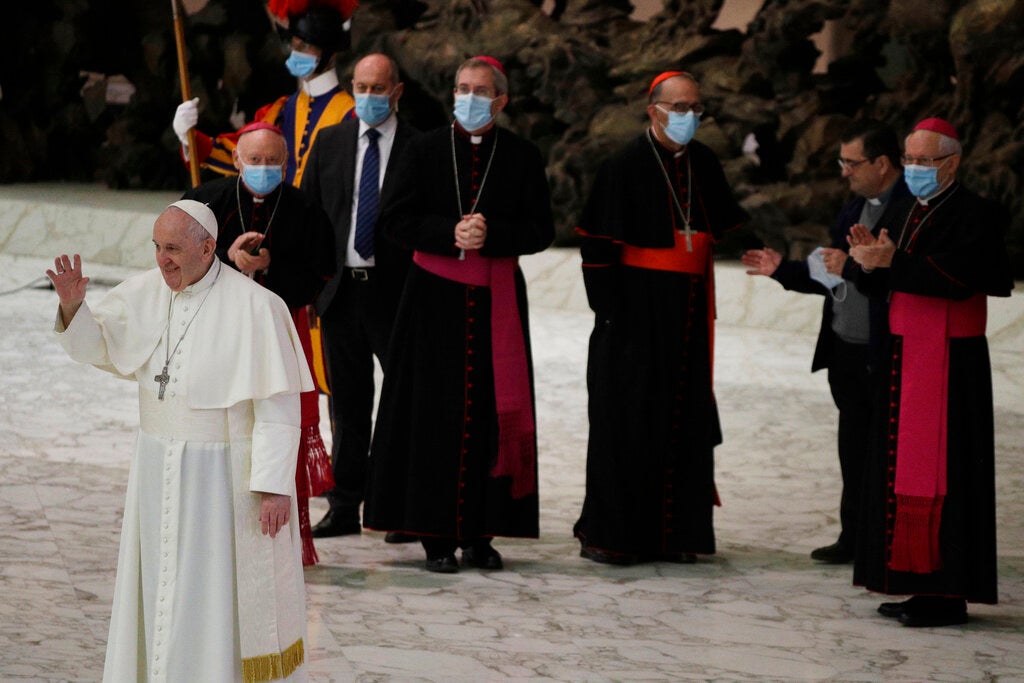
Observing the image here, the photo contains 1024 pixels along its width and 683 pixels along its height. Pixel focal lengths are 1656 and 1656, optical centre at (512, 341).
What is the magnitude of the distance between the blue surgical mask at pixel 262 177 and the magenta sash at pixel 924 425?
7.18ft

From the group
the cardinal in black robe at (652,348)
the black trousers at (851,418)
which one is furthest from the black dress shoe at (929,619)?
the cardinal in black robe at (652,348)

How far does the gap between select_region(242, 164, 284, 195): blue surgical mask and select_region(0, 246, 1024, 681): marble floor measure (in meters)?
1.40

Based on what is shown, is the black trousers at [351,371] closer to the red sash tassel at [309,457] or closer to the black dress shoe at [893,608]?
the red sash tassel at [309,457]

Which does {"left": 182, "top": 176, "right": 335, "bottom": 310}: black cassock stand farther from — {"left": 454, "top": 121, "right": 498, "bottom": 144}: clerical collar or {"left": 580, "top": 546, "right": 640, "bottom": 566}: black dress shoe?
{"left": 580, "top": 546, "right": 640, "bottom": 566}: black dress shoe

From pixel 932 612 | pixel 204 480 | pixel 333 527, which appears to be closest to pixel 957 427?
pixel 932 612

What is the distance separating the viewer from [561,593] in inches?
228

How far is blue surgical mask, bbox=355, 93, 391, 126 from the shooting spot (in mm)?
6316

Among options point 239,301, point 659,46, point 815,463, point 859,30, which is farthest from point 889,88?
point 239,301

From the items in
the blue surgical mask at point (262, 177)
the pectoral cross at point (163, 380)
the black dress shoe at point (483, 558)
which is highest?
the blue surgical mask at point (262, 177)

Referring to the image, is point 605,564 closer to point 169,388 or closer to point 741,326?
point 169,388

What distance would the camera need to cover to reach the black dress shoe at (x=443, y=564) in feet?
19.8

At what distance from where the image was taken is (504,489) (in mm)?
6066

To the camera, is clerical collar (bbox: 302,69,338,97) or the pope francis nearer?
the pope francis

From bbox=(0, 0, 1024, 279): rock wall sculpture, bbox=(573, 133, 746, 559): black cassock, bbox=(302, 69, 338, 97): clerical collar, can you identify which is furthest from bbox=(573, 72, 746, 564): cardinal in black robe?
bbox=(0, 0, 1024, 279): rock wall sculpture
